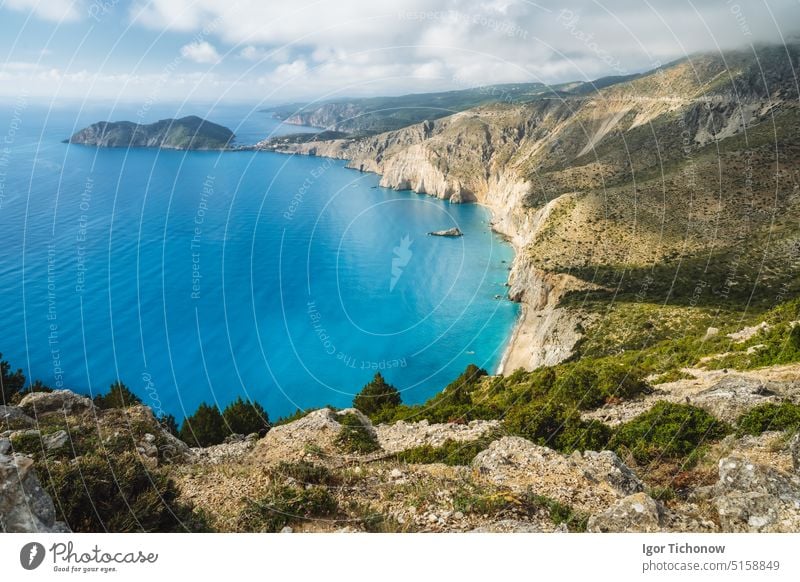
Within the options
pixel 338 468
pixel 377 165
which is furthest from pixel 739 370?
pixel 377 165

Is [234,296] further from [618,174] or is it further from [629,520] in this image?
[618,174]

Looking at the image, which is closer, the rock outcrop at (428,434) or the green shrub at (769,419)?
the green shrub at (769,419)

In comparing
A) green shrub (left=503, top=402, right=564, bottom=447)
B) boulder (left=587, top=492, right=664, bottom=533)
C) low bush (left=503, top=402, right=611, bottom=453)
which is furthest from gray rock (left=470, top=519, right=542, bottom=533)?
green shrub (left=503, top=402, right=564, bottom=447)

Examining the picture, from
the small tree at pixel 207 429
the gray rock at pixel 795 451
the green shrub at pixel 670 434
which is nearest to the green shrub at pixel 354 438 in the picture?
the green shrub at pixel 670 434

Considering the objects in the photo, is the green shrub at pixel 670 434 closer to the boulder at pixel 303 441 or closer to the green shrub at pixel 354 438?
the green shrub at pixel 354 438

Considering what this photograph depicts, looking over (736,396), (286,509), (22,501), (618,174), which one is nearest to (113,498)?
(22,501)

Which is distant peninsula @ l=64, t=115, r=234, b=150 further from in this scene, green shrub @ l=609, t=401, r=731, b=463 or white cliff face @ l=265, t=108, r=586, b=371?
green shrub @ l=609, t=401, r=731, b=463
